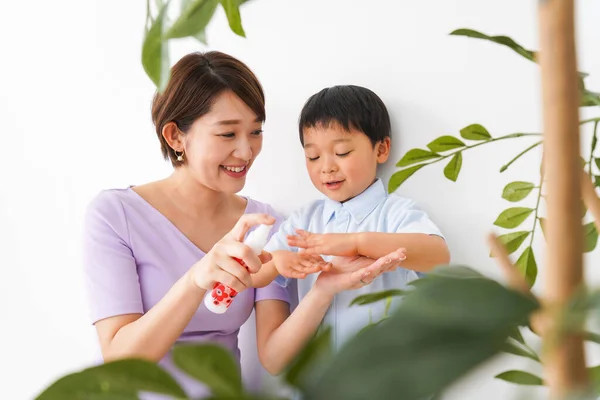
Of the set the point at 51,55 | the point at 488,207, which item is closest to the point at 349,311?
the point at 488,207

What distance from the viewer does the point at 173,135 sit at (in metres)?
1.51

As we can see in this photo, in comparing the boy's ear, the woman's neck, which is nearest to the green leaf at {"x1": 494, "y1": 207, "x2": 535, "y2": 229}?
the boy's ear

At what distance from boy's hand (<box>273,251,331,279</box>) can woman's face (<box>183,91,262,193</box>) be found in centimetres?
26

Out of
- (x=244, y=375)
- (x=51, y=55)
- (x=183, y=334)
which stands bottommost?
(x=244, y=375)

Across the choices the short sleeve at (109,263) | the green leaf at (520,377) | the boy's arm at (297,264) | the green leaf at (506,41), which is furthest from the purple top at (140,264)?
the green leaf at (506,41)

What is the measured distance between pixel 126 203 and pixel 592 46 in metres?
0.98

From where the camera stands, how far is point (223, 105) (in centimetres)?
145

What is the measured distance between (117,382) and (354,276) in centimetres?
99

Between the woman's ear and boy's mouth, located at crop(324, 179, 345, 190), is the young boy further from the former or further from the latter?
the woman's ear

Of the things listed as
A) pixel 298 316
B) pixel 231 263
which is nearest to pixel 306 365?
pixel 231 263

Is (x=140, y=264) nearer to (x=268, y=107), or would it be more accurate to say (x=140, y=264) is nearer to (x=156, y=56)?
(x=268, y=107)

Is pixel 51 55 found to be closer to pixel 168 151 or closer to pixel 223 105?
pixel 168 151

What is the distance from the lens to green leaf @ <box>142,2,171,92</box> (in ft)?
1.25

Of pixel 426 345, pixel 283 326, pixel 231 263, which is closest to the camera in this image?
pixel 426 345
